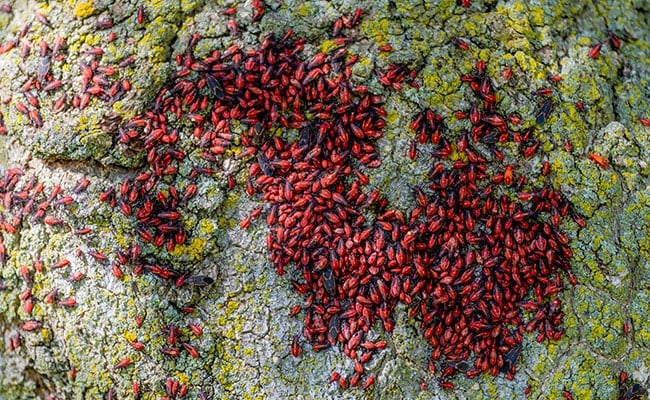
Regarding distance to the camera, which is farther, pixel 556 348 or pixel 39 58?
pixel 39 58

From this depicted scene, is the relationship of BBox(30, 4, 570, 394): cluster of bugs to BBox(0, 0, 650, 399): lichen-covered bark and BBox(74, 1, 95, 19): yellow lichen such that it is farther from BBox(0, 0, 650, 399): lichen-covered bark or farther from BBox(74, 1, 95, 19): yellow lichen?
BBox(74, 1, 95, 19): yellow lichen

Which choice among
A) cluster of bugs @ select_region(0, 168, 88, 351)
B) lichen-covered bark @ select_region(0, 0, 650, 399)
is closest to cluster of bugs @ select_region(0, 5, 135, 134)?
lichen-covered bark @ select_region(0, 0, 650, 399)

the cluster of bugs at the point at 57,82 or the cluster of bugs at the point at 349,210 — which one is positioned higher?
the cluster of bugs at the point at 57,82

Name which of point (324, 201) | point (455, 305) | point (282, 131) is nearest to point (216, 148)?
point (282, 131)

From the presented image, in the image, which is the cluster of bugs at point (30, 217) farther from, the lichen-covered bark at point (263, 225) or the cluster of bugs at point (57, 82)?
the cluster of bugs at point (57, 82)

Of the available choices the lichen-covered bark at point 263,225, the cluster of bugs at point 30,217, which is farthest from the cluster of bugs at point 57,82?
the cluster of bugs at point 30,217

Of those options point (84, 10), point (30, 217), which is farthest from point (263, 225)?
point (84, 10)

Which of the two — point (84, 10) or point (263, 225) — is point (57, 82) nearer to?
point (84, 10)

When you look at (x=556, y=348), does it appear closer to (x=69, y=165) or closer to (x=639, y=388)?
(x=639, y=388)
